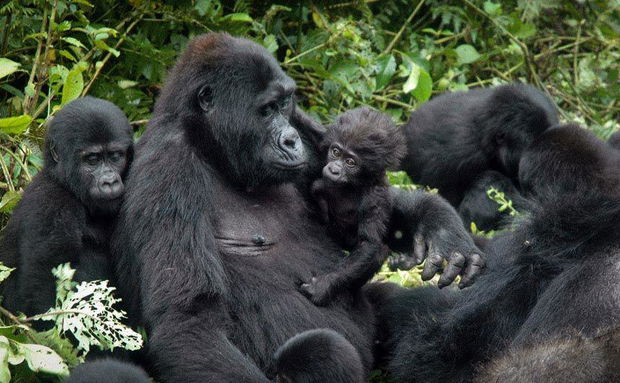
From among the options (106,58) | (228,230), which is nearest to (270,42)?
(106,58)

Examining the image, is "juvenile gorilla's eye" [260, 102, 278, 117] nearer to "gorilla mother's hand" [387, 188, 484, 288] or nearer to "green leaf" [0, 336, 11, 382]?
"gorilla mother's hand" [387, 188, 484, 288]

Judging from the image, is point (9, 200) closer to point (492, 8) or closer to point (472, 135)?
point (472, 135)

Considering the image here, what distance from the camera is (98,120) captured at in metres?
4.57

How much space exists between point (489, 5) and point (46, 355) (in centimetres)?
584

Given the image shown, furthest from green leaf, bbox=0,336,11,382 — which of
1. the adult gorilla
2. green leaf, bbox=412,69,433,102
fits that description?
green leaf, bbox=412,69,433,102

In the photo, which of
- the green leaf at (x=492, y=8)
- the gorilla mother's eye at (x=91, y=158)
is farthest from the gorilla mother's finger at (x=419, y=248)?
the green leaf at (x=492, y=8)

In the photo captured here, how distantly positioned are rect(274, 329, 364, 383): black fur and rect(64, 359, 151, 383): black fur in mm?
673

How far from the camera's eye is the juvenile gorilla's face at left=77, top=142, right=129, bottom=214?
4465 millimetres

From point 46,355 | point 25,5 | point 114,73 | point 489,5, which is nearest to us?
point 46,355

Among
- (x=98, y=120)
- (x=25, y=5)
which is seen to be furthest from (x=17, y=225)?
(x=25, y=5)

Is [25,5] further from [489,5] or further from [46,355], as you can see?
[489,5]

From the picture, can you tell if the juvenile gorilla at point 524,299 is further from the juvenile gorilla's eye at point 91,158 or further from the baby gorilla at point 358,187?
the juvenile gorilla's eye at point 91,158

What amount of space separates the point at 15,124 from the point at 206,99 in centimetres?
104

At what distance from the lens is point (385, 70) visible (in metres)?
7.32
